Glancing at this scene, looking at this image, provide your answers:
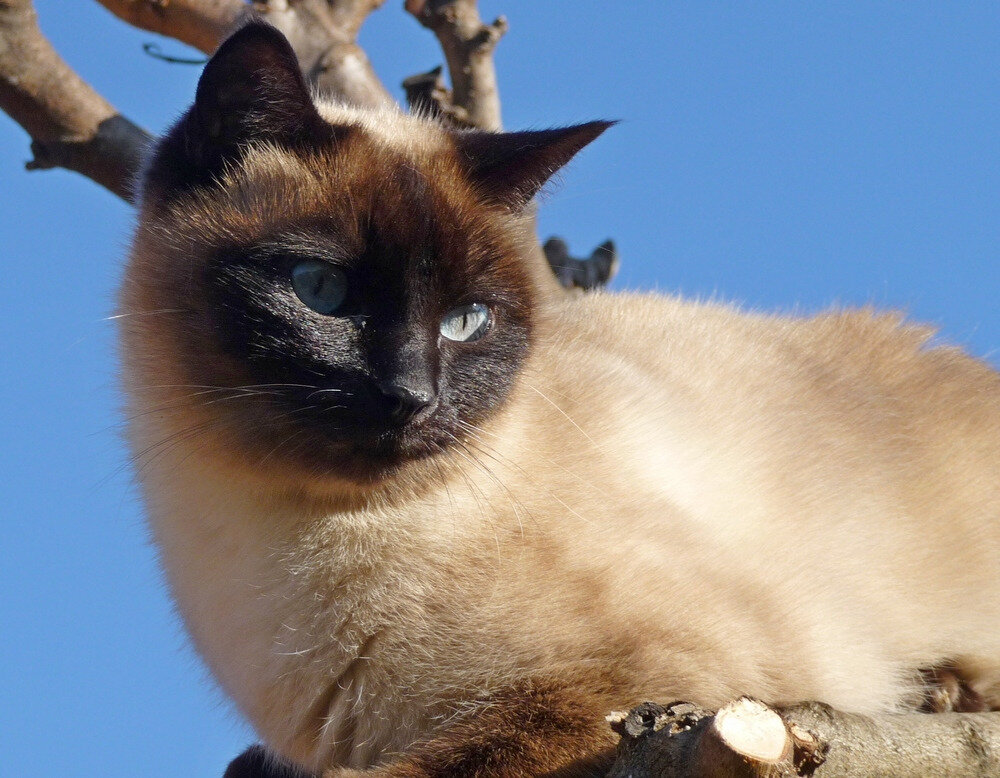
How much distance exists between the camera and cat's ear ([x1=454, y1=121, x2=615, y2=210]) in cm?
259

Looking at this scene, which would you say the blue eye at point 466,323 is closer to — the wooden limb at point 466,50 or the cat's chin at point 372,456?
the cat's chin at point 372,456

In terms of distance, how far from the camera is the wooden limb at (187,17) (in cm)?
404

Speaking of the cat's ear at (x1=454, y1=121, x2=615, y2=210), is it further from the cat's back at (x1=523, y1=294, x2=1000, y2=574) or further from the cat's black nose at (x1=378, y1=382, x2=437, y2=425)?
the cat's black nose at (x1=378, y1=382, x2=437, y2=425)

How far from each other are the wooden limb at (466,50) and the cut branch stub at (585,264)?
25.1 inches

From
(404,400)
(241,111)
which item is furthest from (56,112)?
(404,400)

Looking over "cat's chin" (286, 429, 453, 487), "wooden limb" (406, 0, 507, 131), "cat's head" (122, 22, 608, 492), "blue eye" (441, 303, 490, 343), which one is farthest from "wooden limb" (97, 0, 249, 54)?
"cat's chin" (286, 429, 453, 487)

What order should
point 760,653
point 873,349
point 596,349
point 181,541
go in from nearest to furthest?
point 760,653 < point 181,541 < point 596,349 < point 873,349

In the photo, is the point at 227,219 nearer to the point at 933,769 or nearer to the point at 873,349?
the point at 933,769

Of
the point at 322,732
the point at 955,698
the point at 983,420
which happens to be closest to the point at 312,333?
the point at 322,732

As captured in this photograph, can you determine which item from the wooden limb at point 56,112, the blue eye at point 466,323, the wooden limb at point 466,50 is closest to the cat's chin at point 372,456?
the blue eye at point 466,323

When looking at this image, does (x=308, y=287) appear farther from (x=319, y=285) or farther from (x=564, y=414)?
(x=564, y=414)

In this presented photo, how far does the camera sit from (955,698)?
289 centimetres

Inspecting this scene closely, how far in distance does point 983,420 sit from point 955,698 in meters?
0.96

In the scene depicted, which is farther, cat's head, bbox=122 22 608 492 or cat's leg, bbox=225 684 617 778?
cat's head, bbox=122 22 608 492
